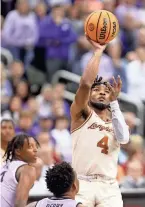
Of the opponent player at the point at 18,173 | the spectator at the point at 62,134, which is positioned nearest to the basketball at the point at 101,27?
the opponent player at the point at 18,173

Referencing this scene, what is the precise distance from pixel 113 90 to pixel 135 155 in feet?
16.1

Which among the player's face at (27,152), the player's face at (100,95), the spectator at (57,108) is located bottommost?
the player's face at (27,152)

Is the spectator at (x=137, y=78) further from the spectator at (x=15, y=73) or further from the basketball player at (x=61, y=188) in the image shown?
the basketball player at (x=61, y=188)

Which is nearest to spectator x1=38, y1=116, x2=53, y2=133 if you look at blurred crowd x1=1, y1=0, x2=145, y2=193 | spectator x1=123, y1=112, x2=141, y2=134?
blurred crowd x1=1, y1=0, x2=145, y2=193

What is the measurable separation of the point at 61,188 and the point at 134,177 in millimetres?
5454

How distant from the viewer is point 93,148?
330 inches

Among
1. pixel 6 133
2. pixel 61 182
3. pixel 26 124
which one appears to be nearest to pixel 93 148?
pixel 61 182

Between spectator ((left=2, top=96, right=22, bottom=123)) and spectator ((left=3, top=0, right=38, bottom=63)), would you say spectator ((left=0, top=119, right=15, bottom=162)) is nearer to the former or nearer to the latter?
spectator ((left=2, top=96, right=22, bottom=123))

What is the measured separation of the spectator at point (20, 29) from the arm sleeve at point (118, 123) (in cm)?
715

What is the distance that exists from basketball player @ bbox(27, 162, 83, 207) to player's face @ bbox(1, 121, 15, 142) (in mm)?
2950

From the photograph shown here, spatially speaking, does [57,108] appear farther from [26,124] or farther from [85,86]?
[85,86]

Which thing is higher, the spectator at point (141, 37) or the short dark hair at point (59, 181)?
the spectator at point (141, 37)

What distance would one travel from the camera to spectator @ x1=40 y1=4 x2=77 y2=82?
15.2 metres

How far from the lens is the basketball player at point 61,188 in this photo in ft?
22.4
